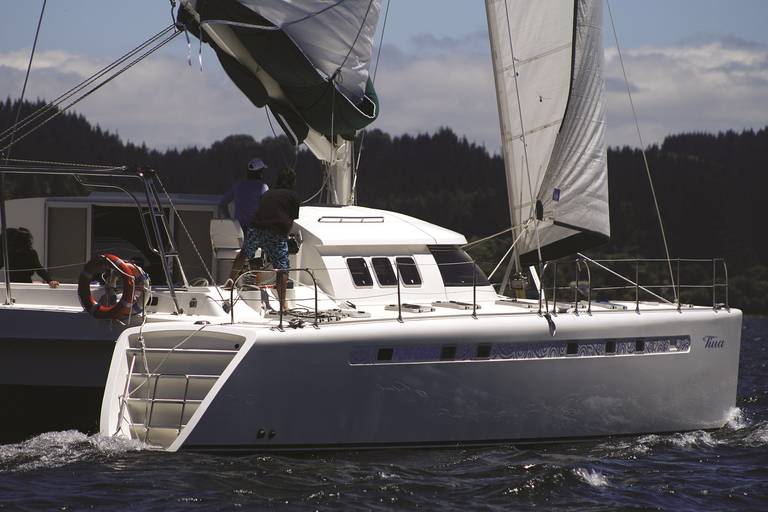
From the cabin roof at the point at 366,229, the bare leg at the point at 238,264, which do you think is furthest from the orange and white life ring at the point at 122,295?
the cabin roof at the point at 366,229

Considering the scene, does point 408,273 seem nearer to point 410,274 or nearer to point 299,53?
point 410,274

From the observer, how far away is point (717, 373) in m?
9.32

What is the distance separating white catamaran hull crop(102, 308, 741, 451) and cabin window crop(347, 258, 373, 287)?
180cm

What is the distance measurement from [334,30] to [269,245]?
320cm

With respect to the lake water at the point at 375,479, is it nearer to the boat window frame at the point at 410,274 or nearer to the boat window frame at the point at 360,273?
the boat window frame at the point at 360,273

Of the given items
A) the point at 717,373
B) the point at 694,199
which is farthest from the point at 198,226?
the point at 694,199

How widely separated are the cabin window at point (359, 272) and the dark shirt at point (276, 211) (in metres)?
1.17

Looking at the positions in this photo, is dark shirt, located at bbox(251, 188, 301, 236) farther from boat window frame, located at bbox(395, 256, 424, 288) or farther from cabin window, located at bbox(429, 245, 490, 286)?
cabin window, located at bbox(429, 245, 490, 286)

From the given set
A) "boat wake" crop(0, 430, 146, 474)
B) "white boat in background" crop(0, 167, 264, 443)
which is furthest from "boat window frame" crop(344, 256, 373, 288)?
"boat wake" crop(0, 430, 146, 474)

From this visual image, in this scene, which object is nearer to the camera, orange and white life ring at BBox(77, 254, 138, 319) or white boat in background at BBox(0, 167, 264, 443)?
orange and white life ring at BBox(77, 254, 138, 319)

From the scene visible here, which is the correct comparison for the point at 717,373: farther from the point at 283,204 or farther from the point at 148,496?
the point at 148,496

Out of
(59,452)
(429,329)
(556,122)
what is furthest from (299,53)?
(59,452)

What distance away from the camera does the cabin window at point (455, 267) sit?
390 inches

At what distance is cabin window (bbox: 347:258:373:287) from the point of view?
9.28m
